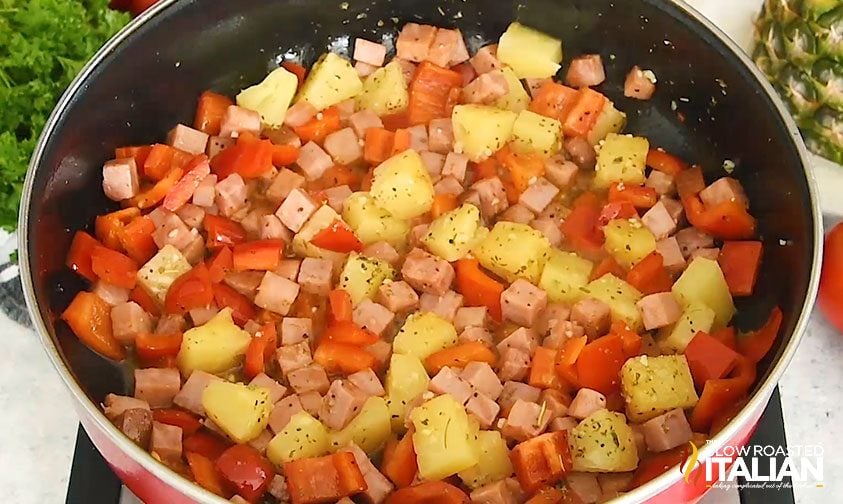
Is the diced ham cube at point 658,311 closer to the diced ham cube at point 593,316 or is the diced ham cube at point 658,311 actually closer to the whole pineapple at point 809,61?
the diced ham cube at point 593,316

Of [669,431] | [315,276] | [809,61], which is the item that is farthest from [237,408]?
[809,61]

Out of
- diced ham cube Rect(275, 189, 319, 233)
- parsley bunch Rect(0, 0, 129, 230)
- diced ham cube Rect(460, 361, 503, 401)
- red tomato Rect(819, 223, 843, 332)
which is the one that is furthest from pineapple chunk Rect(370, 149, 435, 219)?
red tomato Rect(819, 223, 843, 332)

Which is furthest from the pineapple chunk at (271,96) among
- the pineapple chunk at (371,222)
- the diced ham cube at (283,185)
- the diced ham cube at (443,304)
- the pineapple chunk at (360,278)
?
the diced ham cube at (443,304)

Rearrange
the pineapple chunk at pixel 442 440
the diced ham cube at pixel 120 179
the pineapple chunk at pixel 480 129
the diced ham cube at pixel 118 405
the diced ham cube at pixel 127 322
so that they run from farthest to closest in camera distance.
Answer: the pineapple chunk at pixel 480 129, the diced ham cube at pixel 120 179, the diced ham cube at pixel 127 322, the diced ham cube at pixel 118 405, the pineapple chunk at pixel 442 440

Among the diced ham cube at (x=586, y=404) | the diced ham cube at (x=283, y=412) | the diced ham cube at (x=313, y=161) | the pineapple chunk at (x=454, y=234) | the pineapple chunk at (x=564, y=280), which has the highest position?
the diced ham cube at (x=313, y=161)

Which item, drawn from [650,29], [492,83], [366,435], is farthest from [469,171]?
[366,435]

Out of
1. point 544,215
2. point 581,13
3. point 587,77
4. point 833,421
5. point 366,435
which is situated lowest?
point 833,421

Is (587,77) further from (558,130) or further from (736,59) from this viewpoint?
(736,59)
